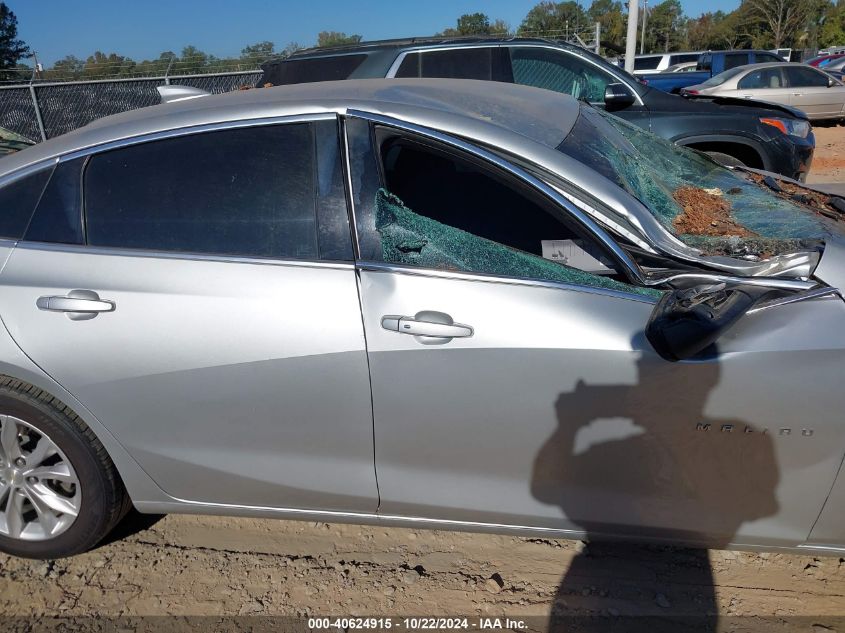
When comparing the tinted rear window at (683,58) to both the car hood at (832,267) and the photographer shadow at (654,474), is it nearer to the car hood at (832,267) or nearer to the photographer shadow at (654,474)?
the car hood at (832,267)

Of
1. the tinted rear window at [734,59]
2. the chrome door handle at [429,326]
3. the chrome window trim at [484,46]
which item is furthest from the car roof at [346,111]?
the tinted rear window at [734,59]

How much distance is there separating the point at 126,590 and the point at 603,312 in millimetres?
2016

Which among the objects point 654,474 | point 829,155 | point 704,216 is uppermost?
point 704,216

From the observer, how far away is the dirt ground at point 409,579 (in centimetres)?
238

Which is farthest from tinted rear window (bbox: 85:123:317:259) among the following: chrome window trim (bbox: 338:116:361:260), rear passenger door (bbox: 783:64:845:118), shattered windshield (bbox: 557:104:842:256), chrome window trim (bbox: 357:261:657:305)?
rear passenger door (bbox: 783:64:845:118)

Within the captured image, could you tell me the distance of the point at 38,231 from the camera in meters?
2.42

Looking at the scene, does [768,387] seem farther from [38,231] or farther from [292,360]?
[38,231]

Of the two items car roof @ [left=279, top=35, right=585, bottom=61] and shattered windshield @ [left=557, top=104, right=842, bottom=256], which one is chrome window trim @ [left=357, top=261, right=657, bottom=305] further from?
car roof @ [left=279, top=35, right=585, bottom=61]

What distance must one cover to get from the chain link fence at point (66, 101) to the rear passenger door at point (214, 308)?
42.5 ft

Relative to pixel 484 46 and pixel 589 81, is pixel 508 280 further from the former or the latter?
pixel 484 46

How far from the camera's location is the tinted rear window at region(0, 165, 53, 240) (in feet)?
8.00

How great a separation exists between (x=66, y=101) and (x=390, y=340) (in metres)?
15.0

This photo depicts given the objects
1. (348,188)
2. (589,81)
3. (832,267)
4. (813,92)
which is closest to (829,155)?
(813,92)

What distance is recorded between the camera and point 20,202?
2.46m
